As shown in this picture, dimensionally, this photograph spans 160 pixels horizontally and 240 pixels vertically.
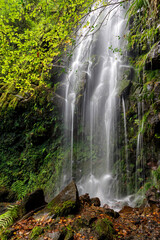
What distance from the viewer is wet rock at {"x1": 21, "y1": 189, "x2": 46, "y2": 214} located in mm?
3601

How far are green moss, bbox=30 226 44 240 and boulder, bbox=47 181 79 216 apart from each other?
0.51 m

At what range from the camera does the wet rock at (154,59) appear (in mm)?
5768

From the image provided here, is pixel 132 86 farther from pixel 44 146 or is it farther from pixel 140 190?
pixel 44 146

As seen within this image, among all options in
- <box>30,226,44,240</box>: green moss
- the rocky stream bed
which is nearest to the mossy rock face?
the rocky stream bed

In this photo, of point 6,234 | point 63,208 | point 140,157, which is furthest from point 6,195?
point 140,157

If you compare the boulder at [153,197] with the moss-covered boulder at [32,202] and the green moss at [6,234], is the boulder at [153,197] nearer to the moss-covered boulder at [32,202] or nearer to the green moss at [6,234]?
the moss-covered boulder at [32,202]

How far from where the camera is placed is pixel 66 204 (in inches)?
130

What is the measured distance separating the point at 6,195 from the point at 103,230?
6869 mm

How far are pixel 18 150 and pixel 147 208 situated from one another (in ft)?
25.3

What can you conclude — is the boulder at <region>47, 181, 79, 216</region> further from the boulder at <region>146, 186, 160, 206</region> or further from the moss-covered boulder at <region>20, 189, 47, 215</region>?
the boulder at <region>146, 186, 160, 206</region>

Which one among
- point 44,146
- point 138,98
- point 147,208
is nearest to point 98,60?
point 138,98

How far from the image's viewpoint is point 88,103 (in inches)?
348

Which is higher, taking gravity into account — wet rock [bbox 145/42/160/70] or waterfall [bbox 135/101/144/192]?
wet rock [bbox 145/42/160/70]

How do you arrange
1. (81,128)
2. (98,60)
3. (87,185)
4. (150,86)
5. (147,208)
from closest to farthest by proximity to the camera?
(147,208)
(150,86)
(87,185)
(81,128)
(98,60)
